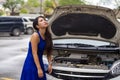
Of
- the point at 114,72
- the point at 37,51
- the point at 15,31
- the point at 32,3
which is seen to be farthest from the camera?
the point at 32,3

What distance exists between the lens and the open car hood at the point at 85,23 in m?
8.91

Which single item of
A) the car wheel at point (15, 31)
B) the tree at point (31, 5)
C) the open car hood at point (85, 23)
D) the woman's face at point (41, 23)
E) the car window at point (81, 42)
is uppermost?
the woman's face at point (41, 23)

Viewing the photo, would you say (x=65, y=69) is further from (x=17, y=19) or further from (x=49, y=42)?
(x=17, y=19)

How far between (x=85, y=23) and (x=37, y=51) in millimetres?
2976

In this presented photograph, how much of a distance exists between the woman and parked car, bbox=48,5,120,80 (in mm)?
1158

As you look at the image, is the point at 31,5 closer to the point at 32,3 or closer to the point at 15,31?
the point at 32,3

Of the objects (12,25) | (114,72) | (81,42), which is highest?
(81,42)

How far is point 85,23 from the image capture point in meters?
9.30

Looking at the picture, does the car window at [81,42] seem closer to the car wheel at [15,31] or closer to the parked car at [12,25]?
the parked car at [12,25]

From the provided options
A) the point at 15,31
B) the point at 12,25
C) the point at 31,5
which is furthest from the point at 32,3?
the point at 12,25

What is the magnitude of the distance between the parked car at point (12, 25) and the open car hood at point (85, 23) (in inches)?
965

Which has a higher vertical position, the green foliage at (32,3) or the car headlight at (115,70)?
the car headlight at (115,70)

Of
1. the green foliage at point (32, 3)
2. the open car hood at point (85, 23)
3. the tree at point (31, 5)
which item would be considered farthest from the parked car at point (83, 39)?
the green foliage at point (32, 3)

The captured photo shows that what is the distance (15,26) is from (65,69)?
2732 centimetres
